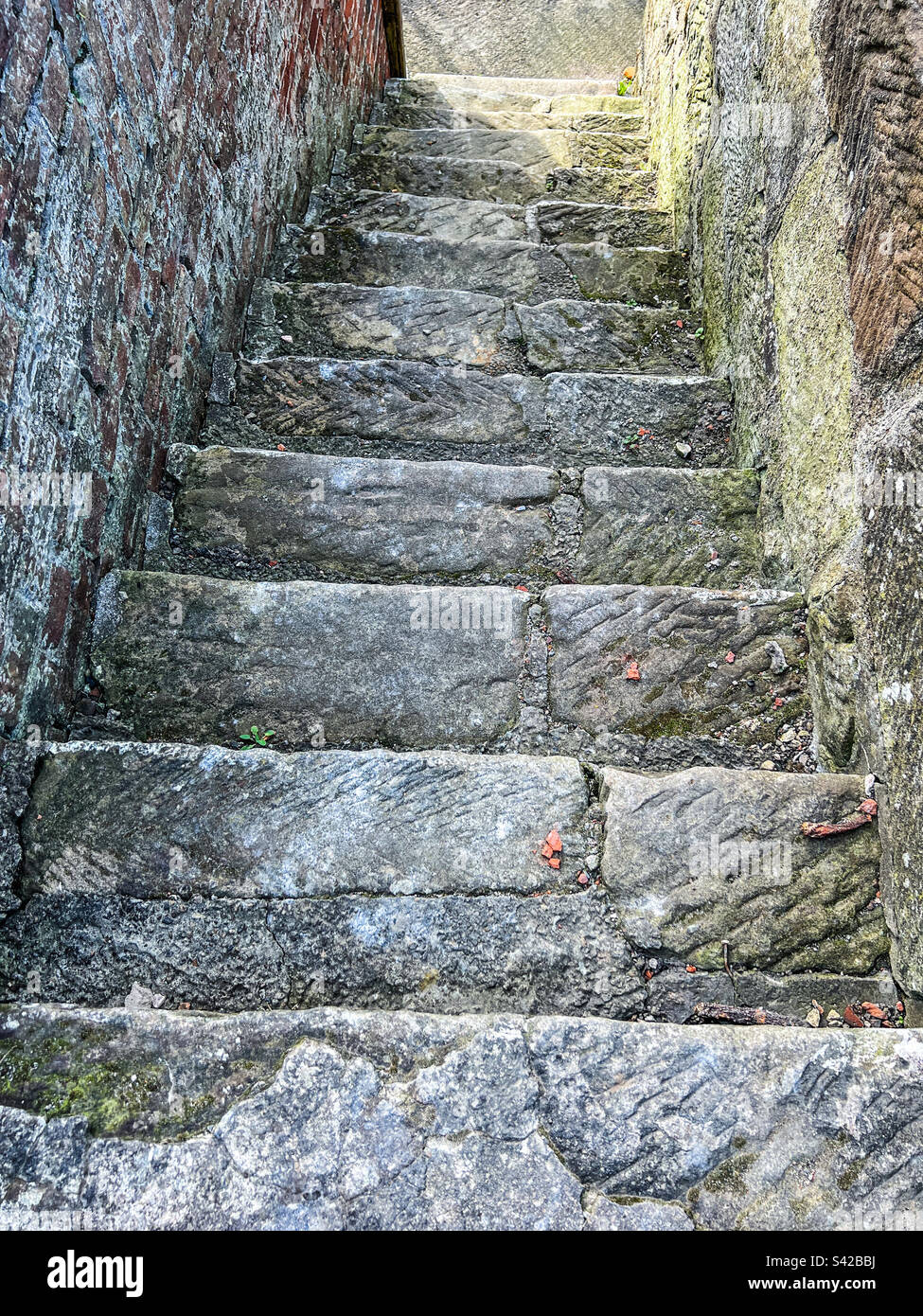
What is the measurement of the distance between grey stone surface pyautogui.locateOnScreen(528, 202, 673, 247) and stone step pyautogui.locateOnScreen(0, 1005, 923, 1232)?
8.99 feet

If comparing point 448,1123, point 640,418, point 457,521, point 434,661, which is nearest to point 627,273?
point 640,418

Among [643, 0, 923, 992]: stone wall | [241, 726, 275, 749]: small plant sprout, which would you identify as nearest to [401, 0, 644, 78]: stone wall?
[643, 0, 923, 992]: stone wall

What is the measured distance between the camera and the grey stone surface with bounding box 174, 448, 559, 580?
1.83 metres

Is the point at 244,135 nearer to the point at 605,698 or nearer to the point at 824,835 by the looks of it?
the point at 605,698

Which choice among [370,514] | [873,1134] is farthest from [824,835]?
[370,514]

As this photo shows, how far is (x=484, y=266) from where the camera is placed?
2729 mm

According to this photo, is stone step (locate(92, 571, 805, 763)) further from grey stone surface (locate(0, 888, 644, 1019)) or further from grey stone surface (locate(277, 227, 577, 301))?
grey stone surface (locate(277, 227, 577, 301))

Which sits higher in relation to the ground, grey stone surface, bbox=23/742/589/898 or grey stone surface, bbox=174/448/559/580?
grey stone surface, bbox=174/448/559/580

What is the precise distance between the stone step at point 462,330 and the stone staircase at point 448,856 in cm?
14

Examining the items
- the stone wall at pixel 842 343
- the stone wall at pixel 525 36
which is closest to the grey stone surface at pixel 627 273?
the stone wall at pixel 842 343

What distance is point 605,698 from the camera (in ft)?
5.12

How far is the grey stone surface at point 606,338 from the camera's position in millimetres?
2400

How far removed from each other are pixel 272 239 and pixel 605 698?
2081mm
